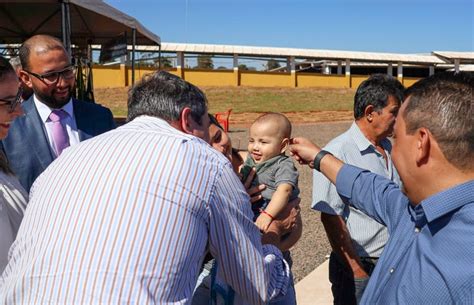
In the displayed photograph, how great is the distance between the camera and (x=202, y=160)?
175 cm

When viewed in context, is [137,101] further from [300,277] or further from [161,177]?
[300,277]

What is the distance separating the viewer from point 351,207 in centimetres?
325

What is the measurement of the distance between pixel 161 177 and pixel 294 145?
141cm

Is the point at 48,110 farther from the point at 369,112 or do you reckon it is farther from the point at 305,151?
the point at 369,112

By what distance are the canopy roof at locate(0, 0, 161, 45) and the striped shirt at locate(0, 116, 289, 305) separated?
24.9ft

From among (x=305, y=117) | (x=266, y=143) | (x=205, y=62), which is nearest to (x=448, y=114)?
(x=266, y=143)

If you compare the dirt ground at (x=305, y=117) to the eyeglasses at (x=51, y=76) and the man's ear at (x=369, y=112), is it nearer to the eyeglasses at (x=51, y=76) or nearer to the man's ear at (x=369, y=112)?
the eyeglasses at (x=51, y=76)

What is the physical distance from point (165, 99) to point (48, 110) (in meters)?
1.80

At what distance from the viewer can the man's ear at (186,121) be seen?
1949mm

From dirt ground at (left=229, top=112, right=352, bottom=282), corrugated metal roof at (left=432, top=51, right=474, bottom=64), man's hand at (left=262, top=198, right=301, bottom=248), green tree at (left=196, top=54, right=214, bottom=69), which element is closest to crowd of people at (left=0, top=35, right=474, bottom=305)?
man's hand at (left=262, top=198, right=301, bottom=248)

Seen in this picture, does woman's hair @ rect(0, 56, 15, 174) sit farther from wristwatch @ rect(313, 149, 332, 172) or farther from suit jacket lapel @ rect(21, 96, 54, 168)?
wristwatch @ rect(313, 149, 332, 172)

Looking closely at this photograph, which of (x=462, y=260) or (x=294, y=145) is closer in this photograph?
(x=462, y=260)

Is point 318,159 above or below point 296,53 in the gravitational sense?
below

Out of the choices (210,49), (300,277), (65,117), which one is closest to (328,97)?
(210,49)
